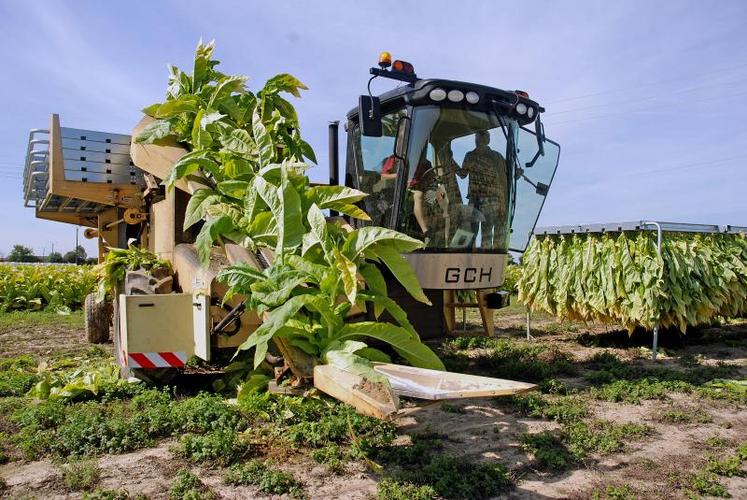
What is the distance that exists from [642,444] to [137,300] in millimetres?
3662

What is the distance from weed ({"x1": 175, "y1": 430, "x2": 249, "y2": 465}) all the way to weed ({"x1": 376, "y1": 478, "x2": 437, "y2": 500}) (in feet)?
3.05

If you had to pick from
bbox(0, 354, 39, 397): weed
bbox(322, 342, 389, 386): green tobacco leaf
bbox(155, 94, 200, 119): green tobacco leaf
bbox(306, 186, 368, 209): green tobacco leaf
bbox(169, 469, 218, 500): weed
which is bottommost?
bbox(169, 469, 218, 500): weed

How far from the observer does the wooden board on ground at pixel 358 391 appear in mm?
2439

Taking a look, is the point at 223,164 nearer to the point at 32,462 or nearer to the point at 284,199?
the point at 284,199

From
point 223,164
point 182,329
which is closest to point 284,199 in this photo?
point 223,164

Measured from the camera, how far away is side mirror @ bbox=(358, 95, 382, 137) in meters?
4.64

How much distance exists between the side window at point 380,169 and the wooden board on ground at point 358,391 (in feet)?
8.29

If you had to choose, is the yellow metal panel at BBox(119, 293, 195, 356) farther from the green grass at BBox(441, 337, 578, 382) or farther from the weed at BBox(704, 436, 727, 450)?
the weed at BBox(704, 436, 727, 450)

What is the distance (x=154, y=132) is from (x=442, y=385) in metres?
3.50

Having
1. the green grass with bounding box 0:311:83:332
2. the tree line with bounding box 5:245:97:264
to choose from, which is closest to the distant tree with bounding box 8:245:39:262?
the tree line with bounding box 5:245:97:264

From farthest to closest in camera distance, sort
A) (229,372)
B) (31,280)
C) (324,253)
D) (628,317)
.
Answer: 1. (31,280)
2. (628,317)
3. (229,372)
4. (324,253)

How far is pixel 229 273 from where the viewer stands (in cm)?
341

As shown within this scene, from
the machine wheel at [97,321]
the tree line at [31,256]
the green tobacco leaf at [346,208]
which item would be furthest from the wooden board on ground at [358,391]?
the tree line at [31,256]

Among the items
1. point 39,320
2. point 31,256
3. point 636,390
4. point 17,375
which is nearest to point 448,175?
point 636,390
